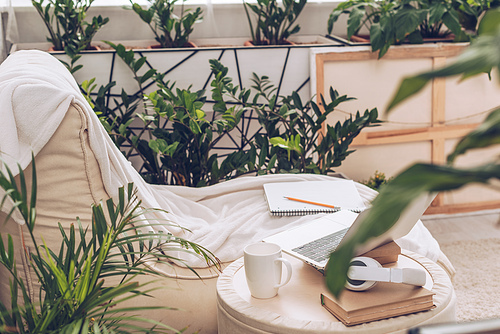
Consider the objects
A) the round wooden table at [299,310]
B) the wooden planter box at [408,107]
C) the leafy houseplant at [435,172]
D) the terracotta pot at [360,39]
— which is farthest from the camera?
the terracotta pot at [360,39]

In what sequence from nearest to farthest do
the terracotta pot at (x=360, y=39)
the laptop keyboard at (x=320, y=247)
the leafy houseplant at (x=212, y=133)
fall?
the laptop keyboard at (x=320, y=247), the leafy houseplant at (x=212, y=133), the terracotta pot at (x=360, y=39)

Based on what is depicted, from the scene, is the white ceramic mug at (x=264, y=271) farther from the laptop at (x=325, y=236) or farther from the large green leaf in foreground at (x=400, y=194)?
the large green leaf in foreground at (x=400, y=194)

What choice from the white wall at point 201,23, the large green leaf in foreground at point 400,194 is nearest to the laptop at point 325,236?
the large green leaf in foreground at point 400,194

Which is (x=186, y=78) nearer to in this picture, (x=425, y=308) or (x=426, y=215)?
(x=426, y=215)

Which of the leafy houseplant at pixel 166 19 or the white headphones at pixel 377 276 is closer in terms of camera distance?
the white headphones at pixel 377 276

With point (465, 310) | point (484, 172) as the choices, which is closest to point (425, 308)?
point (484, 172)

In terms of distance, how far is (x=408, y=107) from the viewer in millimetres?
2828

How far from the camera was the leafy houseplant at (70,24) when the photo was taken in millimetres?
2559

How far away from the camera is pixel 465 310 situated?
77.0 inches

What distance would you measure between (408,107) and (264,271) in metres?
1.96

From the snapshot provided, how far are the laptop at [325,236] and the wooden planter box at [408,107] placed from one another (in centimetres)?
128

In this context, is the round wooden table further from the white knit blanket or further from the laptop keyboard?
the white knit blanket

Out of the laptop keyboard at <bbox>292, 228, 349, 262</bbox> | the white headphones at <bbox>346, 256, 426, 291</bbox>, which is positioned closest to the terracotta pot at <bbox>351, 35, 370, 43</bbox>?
the laptop keyboard at <bbox>292, 228, 349, 262</bbox>

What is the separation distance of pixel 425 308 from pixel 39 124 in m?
1.01
